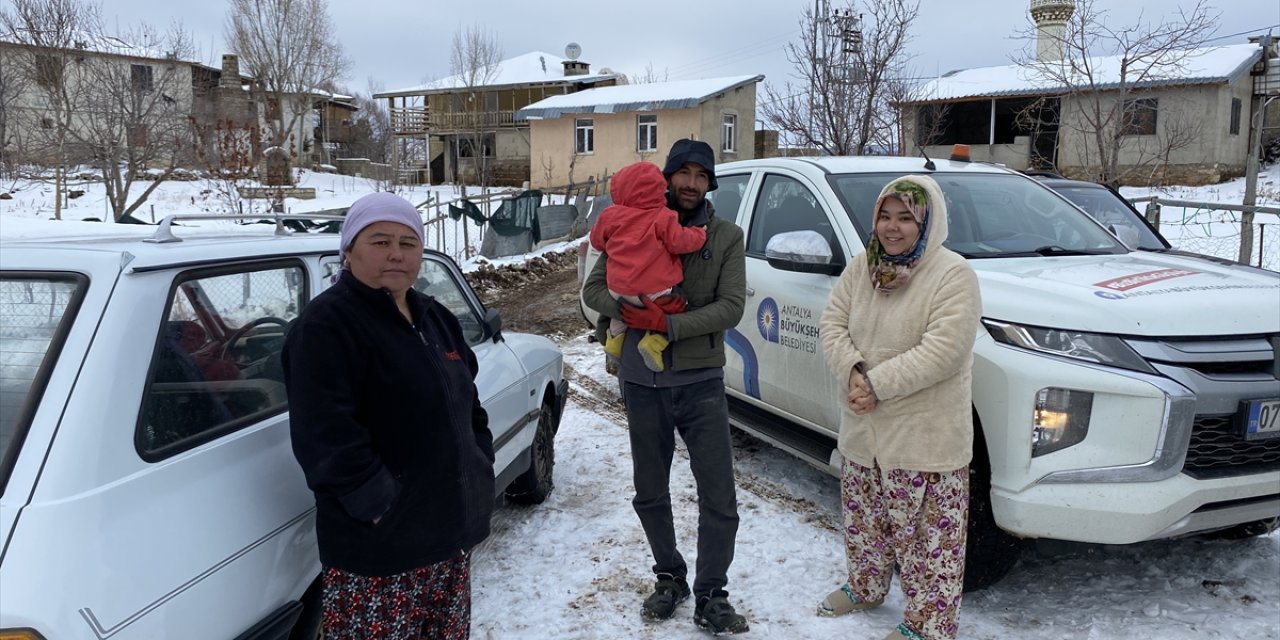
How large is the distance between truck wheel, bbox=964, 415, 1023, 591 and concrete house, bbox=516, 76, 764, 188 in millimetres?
28633

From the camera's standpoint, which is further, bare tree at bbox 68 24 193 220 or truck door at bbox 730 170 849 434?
bare tree at bbox 68 24 193 220

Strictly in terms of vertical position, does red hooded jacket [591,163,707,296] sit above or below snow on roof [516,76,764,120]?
below

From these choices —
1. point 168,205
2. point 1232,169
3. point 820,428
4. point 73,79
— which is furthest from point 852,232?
point 1232,169

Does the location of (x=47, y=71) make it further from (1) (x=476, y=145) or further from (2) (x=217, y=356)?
(1) (x=476, y=145)

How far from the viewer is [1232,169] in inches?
1150

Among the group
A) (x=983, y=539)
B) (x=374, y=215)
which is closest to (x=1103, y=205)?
(x=983, y=539)

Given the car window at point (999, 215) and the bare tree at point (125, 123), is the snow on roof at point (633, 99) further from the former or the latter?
the car window at point (999, 215)

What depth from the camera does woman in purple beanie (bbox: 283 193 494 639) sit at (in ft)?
6.88

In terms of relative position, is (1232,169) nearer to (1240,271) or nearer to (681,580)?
(1240,271)

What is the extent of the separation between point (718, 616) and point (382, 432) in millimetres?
1748

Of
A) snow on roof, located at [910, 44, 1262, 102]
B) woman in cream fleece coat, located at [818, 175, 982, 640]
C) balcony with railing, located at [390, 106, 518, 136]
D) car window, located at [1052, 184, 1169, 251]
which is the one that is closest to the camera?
woman in cream fleece coat, located at [818, 175, 982, 640]

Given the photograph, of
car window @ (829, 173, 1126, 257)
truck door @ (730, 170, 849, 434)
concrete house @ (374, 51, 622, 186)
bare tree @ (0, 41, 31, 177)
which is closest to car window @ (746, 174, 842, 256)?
truck door @ (730, 170, 849, 434)

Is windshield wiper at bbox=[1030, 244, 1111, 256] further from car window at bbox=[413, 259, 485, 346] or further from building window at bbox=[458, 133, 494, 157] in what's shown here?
building window at bbox=[458, 133, 494, 157]

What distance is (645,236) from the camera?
3.31 metres
